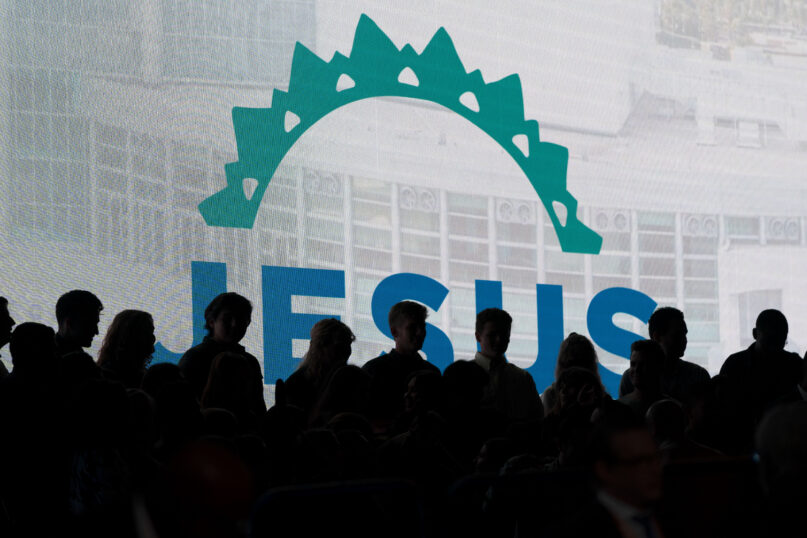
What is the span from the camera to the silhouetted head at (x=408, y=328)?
4480 mm

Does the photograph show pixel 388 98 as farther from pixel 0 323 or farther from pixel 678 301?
pixel 0 323

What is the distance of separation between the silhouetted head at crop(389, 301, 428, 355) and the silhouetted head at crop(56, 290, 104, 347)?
1170 millimetres

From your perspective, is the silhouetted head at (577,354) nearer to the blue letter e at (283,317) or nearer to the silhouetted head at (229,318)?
the silhouetted head at (229,318)

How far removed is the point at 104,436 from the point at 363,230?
2.89m

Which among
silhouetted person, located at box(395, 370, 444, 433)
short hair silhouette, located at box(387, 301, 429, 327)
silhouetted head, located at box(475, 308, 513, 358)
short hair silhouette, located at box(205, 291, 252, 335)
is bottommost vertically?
silhouetted person, located at box(395, 370, 444, 433)

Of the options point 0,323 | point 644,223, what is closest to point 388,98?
point 644,223

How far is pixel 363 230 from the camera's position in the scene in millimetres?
5758

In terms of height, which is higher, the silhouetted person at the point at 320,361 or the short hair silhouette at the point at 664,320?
the short hair silhouette at the point at 664,320

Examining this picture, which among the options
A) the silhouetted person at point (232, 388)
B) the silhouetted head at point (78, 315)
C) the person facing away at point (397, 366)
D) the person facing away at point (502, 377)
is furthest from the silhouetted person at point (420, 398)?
the silhouetted head at point (78, 315)

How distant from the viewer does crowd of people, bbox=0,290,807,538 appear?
225 cm

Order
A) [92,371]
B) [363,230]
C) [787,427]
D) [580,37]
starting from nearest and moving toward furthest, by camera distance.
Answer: [787,427]
[92,371]
[363,230]
[580,37]

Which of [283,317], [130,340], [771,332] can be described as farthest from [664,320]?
[130,340]

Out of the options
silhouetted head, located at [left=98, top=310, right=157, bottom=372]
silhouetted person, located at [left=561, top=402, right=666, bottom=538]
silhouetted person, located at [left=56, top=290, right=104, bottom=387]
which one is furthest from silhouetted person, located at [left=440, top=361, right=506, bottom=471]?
silhouetted person, located at [left=561, top=402, right=666, bottom=538]

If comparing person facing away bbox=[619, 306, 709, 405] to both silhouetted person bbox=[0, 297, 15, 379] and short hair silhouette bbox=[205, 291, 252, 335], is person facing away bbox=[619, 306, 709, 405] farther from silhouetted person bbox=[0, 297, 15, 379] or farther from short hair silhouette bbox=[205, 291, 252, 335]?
silhouetted person bbox=[0, 297, 15, 379]
